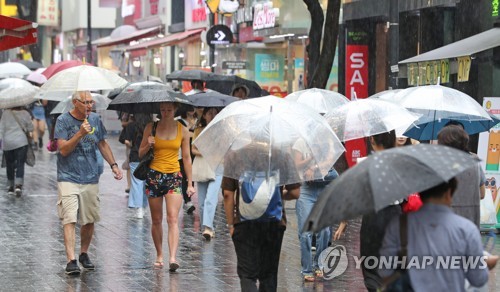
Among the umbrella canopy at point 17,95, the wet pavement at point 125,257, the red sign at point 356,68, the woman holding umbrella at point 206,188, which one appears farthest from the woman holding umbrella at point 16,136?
the red sign at point 356,68

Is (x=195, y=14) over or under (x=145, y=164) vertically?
over

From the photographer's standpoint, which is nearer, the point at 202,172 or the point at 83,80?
the point at 83,80

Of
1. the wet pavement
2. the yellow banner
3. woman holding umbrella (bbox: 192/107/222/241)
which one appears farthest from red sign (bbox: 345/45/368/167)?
woman holding umbrella (bbox: 192/107/222/241)

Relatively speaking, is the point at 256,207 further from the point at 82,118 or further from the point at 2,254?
the point at 2,254

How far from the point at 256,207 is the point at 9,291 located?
3.39 meters

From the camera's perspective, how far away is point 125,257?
503 inches

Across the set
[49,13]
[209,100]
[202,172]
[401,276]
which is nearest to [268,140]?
[401,276]

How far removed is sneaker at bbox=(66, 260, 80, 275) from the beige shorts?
1.35ft

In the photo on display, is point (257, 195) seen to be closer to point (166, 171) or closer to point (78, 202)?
point (166, 171)

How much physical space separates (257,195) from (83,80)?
177 inches

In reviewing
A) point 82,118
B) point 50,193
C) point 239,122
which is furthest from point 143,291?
point 50,193

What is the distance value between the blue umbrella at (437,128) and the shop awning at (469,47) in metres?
4.25

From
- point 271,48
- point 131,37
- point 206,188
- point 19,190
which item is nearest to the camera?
point 206,188

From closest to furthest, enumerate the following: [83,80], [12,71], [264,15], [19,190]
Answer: [83,80] < [19,190] < [264,15] < [12,71]
